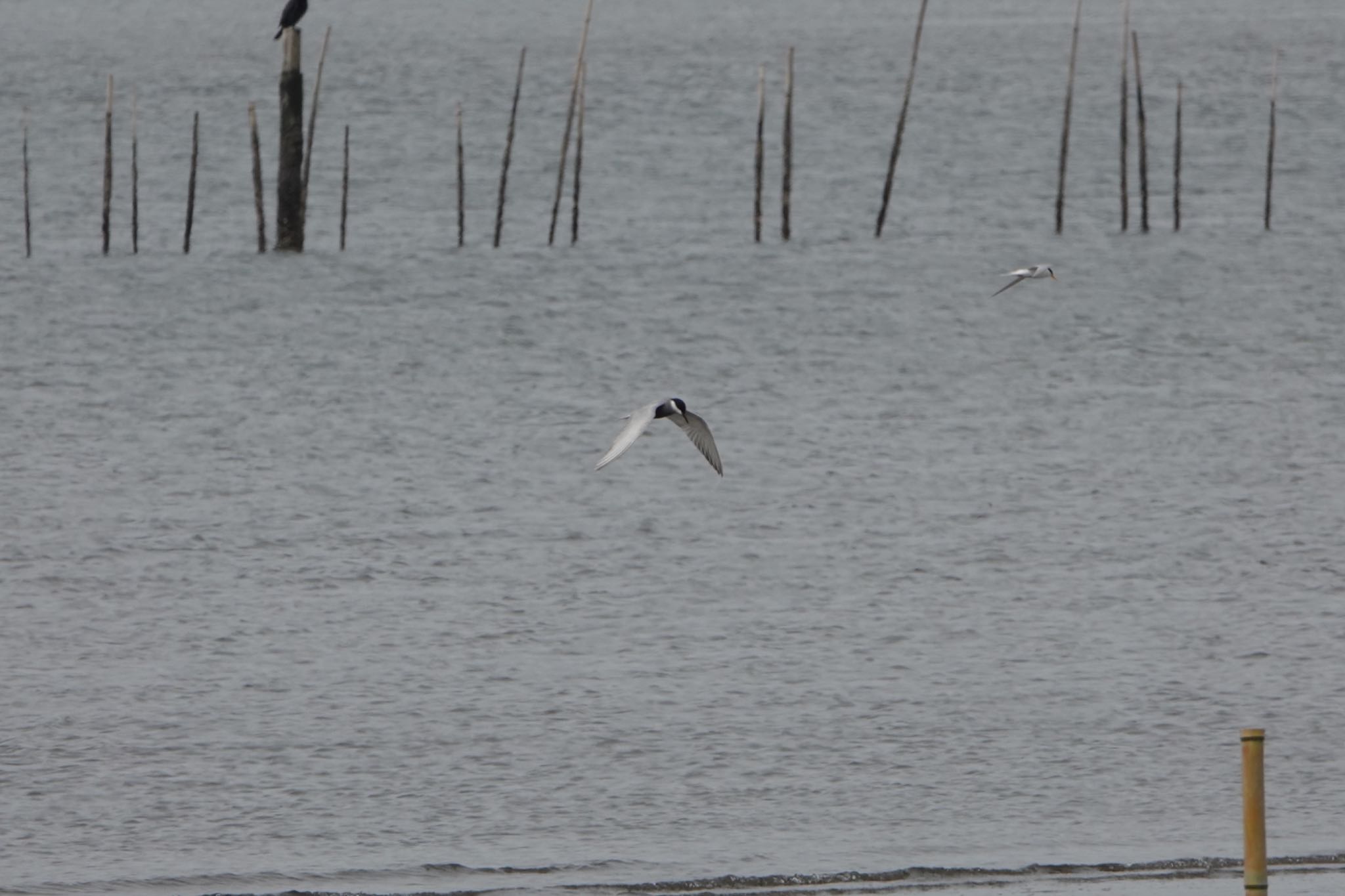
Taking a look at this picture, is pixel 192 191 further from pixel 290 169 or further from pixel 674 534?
pixel 674 534

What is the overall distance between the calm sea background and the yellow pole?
219 centimetres

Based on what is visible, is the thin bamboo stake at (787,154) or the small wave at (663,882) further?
the thin bamboo stake at (787,154)

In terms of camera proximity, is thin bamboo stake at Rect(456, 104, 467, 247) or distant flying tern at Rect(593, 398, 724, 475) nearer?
distant flying tern at Rect(593, 398, 724, 475)

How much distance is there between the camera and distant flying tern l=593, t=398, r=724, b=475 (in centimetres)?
1212

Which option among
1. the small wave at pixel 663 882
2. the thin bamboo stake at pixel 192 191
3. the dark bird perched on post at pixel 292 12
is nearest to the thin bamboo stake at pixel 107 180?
the thin bamboo stake at pixel 192 191

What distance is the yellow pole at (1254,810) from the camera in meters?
9.11

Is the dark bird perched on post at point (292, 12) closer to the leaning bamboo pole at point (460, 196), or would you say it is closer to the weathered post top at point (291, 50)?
the weathered post top at point (291, 50)

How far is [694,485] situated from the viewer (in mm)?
24297

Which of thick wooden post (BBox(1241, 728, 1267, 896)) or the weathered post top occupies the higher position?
the weathered post top

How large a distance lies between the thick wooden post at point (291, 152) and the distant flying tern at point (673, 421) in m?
23.7

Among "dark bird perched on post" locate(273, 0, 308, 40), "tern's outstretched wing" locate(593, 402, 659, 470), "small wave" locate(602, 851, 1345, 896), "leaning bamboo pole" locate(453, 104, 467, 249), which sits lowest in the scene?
"small wave" locate(602, 851, 1345, 896)

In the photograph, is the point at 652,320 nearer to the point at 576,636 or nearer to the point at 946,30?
the point at 576,636

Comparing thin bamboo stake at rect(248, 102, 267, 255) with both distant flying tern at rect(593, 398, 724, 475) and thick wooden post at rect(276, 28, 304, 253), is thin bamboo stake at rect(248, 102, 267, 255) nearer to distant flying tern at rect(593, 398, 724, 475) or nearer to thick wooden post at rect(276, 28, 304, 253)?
thick wooden post at rect(276, 28, 304, 253)

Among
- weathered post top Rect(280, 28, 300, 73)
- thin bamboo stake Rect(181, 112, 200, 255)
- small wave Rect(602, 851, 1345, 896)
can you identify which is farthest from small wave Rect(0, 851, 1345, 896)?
weathered post top Rect(280, 28, 300, 73)
